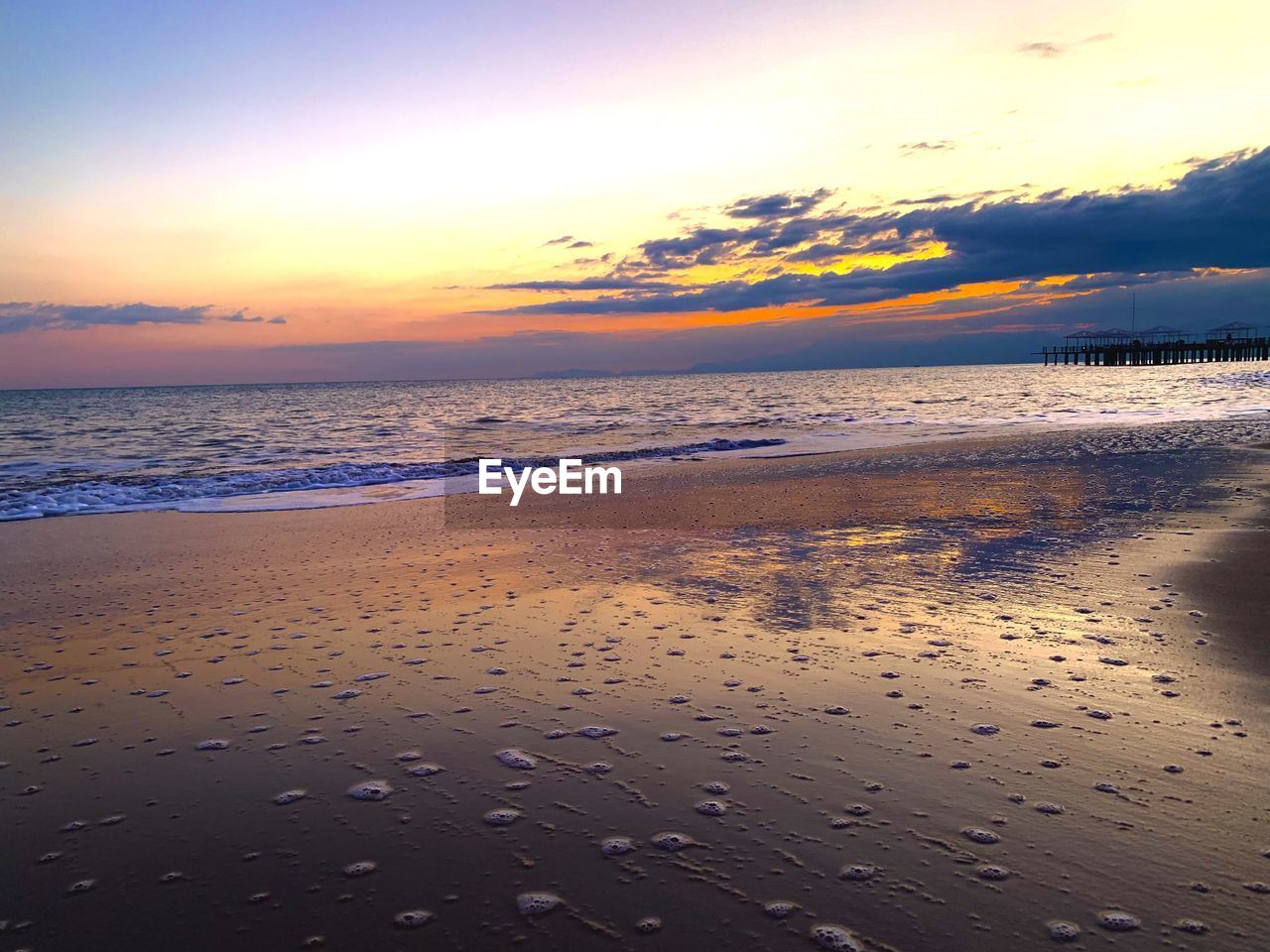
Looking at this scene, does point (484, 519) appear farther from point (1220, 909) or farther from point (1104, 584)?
point (1220, 909)

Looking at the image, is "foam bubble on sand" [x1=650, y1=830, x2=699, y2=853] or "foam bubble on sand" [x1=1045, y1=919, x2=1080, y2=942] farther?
"foam bubble on sand" [x1=650, y1=830, x2=699, y2=853]

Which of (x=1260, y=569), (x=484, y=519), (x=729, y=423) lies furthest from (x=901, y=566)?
(x=729, y=423)

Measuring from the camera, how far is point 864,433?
29.4m

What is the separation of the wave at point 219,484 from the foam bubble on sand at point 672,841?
1517 cm

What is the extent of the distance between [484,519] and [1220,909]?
10.8 metres

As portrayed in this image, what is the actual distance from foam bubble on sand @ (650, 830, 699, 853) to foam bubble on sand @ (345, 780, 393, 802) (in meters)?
1.35

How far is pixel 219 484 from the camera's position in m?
18.3

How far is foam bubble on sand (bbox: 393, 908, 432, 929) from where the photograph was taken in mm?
2820

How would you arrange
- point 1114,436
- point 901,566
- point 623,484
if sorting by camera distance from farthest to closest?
point 1114,436 < point 623,484 < point 901,566

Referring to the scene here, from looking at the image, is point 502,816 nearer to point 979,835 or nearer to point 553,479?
point 979,835

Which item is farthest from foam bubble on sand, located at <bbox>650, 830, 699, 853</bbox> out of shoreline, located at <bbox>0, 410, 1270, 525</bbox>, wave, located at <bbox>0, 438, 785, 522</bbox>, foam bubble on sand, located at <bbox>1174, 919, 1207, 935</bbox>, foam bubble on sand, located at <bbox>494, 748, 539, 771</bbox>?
wave, located at <bbox>0, 438, 785, 522</bbox>

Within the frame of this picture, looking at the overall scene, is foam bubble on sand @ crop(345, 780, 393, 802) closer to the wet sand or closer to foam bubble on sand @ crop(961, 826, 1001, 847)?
the wet sand

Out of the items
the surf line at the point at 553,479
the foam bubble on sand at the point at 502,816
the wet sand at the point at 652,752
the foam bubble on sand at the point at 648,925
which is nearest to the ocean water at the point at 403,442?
the surf line at the point at 553,479

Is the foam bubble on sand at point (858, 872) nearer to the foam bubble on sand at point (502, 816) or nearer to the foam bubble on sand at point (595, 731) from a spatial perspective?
the foam bubble on sand at point (502, 816)
